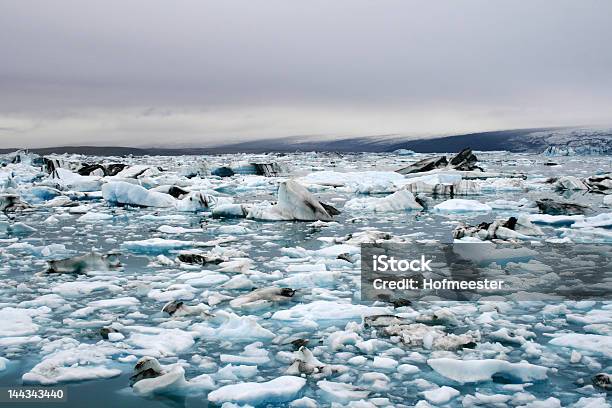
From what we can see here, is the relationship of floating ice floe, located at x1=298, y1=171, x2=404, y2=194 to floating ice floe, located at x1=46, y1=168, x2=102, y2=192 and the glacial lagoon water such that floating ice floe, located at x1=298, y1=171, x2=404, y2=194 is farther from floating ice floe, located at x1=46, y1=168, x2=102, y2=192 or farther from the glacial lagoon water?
the glacial lagoon water

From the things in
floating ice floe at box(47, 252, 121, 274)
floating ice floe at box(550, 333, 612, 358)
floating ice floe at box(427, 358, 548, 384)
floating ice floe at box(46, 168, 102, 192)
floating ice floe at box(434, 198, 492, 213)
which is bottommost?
floating ice floe at box(434, 198, 492, 213)

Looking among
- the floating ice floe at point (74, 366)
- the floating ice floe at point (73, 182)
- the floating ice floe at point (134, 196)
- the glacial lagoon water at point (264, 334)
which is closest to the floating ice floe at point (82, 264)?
the glacial lagoon water at point (264, 334)

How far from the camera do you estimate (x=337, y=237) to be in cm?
807

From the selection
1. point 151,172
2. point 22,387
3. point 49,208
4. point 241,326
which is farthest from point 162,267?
point 151,172

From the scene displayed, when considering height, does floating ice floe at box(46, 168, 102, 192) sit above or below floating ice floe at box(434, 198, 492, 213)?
above

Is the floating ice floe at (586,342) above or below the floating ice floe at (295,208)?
below

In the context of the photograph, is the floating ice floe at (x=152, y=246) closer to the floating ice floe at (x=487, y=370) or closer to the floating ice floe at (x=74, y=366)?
the floating ice floe at (x=74, y=366)

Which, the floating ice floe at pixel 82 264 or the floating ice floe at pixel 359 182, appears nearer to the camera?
the floating ice floe at pixel 82 264

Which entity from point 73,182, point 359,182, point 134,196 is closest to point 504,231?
point 134,196

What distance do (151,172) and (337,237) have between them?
48.4ft

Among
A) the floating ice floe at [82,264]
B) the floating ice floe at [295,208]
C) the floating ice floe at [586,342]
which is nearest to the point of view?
the floating ice floe at [586,342]

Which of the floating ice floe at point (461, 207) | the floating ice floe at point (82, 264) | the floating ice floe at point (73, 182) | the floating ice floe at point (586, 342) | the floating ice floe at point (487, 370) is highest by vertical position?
the floating ice floe at point (73, 182)

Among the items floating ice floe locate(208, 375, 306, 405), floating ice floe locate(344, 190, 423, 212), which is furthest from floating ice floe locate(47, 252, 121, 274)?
floating ice floe locate(344, 190, 423, 212)

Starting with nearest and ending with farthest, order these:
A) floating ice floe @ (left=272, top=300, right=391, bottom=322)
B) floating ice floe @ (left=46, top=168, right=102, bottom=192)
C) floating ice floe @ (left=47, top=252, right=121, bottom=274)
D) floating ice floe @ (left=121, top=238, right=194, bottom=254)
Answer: floating ice floe @ (left=272, top=300, right=391, bottom=322) → floating ice floe @ (left=47, top=252, right=121, bottom=274) → floating ice floe @ (left=121, top=238, right=194, bottom=254) → floating ice floe @ (left=46, top=168, right=102, bottom=192)
